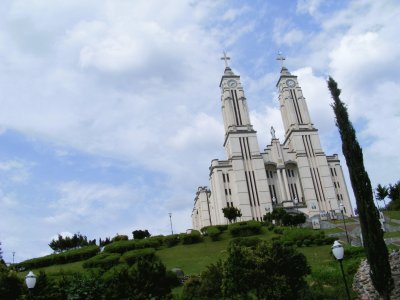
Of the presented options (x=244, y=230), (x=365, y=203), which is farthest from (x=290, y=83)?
(x=365, y=203)

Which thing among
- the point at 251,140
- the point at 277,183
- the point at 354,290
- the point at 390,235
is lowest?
the point at 354,290

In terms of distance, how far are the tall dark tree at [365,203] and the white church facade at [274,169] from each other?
4525 centimetres

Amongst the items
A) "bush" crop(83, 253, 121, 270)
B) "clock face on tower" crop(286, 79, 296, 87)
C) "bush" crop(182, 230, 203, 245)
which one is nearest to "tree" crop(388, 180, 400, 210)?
"clock face on tower" crop(286, 79, 296, 87)

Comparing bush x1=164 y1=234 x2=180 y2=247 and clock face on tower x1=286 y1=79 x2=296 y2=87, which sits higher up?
clock face on tower x1=286 y1=79 x2=296 y2=87

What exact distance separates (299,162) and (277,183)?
16.0 feet

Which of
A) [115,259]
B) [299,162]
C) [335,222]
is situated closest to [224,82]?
[299,162]

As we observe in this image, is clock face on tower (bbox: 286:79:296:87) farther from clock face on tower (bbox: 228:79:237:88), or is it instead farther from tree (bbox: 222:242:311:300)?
tree (bbox: 222:242:311:300)

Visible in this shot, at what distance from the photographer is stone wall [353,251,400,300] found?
18.4 m

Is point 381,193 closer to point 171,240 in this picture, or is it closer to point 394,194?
point 394,194

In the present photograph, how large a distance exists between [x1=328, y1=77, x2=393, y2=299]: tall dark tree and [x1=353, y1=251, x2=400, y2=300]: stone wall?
158cm

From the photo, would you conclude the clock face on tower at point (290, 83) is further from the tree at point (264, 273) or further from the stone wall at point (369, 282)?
the tree at point (264, 273)

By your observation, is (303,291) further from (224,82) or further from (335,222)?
(224,82)

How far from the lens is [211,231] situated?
46.5m

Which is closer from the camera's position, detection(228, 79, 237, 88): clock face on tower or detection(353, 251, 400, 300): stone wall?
detection(353, 251, 400, 300): stone wall
